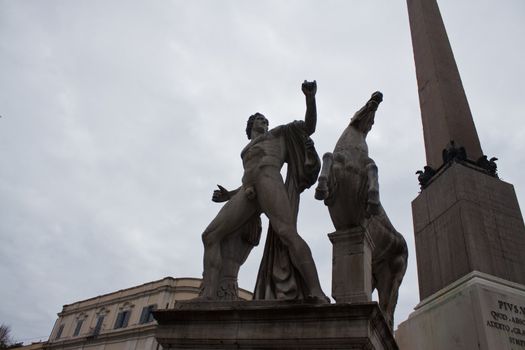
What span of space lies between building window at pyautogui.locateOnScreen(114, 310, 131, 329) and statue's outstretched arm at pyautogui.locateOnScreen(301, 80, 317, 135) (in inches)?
1371

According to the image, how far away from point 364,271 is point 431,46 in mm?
11086

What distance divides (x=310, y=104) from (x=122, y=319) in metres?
35.7

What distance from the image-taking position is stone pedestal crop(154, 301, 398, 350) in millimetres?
4488

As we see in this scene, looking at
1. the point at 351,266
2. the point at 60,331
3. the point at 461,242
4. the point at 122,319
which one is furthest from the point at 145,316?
the point at 351,266

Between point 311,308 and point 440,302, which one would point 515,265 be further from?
point 311,308

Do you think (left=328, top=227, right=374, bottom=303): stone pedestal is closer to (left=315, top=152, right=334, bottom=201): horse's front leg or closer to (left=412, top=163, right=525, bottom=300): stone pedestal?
(left=315, top=152, right=334, bottom=201): horse's front leg

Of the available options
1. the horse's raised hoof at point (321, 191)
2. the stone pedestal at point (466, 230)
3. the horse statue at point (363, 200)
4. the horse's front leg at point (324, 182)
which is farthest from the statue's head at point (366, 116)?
the stone pedestal at point (466, 230)

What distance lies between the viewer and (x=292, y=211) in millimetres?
5965

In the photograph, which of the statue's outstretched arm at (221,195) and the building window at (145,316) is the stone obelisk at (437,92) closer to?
the statue's outstretched arm at (221,195)

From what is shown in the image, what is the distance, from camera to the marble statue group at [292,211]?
5461 millimetres

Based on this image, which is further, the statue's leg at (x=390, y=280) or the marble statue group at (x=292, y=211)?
the statue's leg at (x=390, y=280)

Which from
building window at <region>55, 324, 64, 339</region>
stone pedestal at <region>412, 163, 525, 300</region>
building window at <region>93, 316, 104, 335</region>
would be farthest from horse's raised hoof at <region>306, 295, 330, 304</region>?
building window at <region>55, 324, 64, 339</region>

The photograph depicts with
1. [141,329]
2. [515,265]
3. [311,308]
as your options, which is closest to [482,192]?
[515,265]

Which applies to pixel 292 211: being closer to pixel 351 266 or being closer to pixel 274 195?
pixel 274 195
